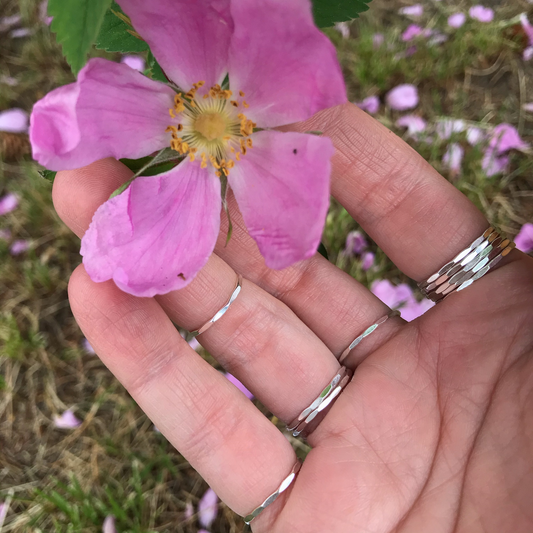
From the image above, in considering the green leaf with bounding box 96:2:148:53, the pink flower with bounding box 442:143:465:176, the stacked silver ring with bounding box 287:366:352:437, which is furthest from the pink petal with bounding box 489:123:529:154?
the green leaf with bounding box 96:2:148:53

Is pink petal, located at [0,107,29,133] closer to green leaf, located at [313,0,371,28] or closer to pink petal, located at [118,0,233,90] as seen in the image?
pink petal, located at [118,0,233,90]

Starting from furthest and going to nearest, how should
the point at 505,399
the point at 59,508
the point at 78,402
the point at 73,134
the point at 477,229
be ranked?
the point at 78,402, the point at 59,508, the point at 477,229, the point at 505,399, the point at 73,134

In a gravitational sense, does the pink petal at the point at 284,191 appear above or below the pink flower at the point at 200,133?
below

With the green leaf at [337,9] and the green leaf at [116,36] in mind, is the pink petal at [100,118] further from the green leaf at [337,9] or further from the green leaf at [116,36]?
the green leaf at [337,9]

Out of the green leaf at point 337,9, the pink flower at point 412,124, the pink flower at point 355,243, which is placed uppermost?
the green leaf at point 337,9

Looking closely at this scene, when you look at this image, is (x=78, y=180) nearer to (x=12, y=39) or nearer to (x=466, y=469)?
(x=466, y=469)

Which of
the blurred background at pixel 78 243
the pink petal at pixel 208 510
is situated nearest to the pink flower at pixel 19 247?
the blurred background at pixel 78 243

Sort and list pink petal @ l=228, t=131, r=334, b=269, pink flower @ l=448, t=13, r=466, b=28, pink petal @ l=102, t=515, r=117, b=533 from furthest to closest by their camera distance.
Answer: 1. pink flower @ l=448, t=13, r=466, b=28
2. pink petal @ l=102, t=515, r=117, b=533
3. pink petal @ l=228, t=131, r=334, b=269

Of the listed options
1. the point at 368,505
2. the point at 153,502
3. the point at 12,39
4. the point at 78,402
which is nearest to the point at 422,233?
the point at 368,505
